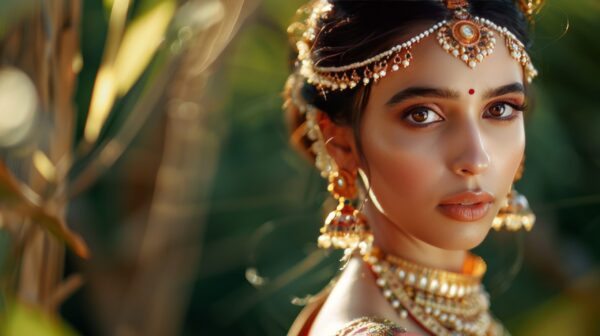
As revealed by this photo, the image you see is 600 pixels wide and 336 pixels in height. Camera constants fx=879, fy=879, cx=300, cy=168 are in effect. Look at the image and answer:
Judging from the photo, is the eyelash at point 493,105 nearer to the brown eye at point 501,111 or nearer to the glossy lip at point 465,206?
the brown eye at point 501,111

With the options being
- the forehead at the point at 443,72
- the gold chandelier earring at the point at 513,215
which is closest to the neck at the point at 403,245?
the gold chandelier earring at the point at 513,215

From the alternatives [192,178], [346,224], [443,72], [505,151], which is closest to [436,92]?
[443,72]

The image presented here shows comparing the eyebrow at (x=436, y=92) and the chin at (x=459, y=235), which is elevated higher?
the eyebrow at (x=436, y=92)

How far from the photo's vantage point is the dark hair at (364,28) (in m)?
1.26

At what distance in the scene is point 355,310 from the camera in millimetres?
1282

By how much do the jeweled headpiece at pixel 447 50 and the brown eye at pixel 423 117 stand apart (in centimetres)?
7

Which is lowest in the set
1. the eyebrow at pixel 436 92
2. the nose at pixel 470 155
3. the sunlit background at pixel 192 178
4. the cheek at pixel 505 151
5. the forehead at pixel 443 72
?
the sunlit background at pixel 192 178

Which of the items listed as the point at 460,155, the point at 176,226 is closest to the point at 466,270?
the point at 460,155

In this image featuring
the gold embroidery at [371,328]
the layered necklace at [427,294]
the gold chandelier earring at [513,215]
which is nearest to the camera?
the gold embroidery at [371,328]

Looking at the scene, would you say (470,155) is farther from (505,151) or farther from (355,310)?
(355,310)

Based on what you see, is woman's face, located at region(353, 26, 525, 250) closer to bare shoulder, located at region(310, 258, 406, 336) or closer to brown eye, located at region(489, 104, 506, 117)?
brown eye, located at region(489, 104, 506, 117)

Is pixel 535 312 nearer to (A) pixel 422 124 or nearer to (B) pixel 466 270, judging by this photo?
(B) pixel 466 270

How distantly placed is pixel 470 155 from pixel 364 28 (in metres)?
0.25

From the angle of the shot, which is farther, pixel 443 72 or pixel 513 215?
pixel 513 215
